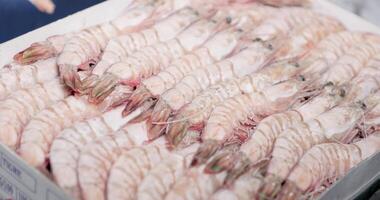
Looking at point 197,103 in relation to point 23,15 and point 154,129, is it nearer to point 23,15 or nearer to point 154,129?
point 154,129

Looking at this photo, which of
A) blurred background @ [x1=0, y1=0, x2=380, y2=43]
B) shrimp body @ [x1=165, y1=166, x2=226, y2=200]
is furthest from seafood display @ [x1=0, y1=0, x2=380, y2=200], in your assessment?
blurred background @ [x1=0, y1=0, x2=380, y2=43]

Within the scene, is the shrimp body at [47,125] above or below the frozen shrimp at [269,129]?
above

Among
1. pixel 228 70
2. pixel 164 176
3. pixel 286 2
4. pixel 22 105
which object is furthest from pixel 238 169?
pixel 286 2

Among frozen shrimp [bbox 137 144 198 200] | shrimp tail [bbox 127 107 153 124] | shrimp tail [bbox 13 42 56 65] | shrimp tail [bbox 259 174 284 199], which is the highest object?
shrimp tail [bbox 13 42 56 65]

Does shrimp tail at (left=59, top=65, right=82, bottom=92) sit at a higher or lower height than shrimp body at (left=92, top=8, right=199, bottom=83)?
higher

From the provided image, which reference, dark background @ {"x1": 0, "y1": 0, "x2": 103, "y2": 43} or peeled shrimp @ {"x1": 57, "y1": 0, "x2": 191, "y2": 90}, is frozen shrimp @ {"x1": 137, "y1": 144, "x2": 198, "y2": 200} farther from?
dark background @ {"x1": 0, "y1": 0, "x2": 103, "y2": 43}

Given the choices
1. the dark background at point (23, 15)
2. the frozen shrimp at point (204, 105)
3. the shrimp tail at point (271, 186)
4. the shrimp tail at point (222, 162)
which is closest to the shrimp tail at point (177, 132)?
the frozen shrimp at point (204, 105)

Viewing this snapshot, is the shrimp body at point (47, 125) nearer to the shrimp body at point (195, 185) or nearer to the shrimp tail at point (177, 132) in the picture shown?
the shrimp tail at point (177, 132)
